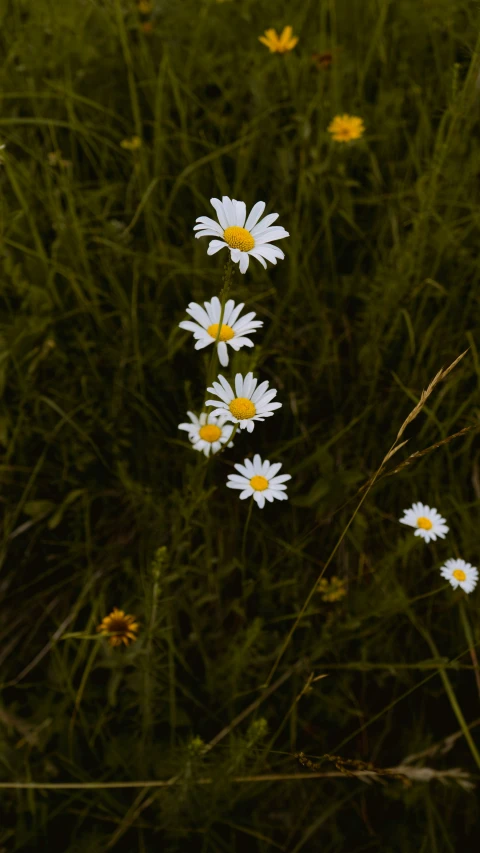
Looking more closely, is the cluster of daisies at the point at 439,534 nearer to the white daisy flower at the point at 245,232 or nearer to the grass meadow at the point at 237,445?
the grass meadow at the point at 237,445

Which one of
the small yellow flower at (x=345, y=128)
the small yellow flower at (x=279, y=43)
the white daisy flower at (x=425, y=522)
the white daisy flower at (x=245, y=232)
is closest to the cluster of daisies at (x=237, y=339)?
the white daisy flower at (x=245, y=232)

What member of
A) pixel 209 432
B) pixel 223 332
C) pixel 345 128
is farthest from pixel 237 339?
pixel 345 128

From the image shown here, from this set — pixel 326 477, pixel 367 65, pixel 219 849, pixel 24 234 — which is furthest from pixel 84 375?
pixel 367 65

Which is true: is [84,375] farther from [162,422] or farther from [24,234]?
[24,234]

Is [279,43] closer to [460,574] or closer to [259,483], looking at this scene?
[259,483]

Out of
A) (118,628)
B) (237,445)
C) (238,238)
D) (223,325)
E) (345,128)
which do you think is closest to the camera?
(238,238)

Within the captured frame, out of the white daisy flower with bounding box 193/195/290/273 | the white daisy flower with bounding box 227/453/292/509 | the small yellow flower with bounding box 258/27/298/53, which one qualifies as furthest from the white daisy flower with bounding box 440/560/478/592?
the small yellow flower with bounding box 258/27/298/53
